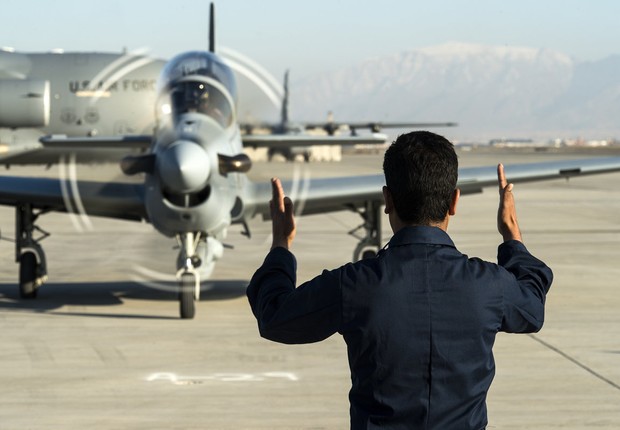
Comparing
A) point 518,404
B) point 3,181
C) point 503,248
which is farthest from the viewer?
point 3,181

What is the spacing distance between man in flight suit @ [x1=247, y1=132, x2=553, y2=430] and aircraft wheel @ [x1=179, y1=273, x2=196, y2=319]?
9.50 metres

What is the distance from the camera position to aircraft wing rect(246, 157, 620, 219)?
15.5 m

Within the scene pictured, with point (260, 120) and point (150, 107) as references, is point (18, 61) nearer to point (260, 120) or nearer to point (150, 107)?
point (150, 107)

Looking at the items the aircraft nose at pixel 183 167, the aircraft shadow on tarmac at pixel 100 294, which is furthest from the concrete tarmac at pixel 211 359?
the aircraft nose at pixel 183 167

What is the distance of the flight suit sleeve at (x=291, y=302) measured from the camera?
2979mm

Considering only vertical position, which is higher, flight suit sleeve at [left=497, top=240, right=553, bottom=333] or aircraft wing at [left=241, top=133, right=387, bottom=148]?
flight suit sleeve at [left=497, top=240, right=553, bottom=333]

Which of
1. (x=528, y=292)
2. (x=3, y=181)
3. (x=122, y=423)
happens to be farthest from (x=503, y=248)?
(x=3, y=181)

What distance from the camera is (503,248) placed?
11.0 ft

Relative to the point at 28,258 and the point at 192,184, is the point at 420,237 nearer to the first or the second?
the point at 192,184

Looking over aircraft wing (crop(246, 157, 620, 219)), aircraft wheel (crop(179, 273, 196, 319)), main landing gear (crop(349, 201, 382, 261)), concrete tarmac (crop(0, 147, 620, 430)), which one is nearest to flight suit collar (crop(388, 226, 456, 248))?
concrete tarmac (crop(0, 147, 620, 430))

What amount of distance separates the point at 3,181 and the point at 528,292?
12603mm

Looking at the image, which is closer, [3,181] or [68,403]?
[68,403]

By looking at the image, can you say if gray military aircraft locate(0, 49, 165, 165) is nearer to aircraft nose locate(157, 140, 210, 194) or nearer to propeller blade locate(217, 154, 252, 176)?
propeller blade locate(217, 154, 252, 176)

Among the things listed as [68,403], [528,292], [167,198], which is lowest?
[68,403]
